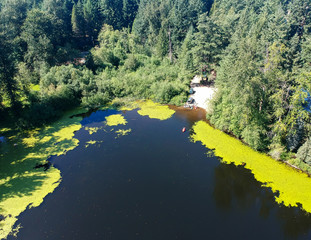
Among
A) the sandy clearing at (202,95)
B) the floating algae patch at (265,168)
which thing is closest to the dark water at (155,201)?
the floating algae patch at (265,168)

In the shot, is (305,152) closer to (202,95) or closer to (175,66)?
(202,95)

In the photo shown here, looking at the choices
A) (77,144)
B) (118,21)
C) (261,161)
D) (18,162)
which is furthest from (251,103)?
(118,21)

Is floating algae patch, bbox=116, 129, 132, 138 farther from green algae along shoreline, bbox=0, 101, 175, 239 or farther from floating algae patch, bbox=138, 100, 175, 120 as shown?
floating algae patch, bbox=138, 100, 175, 120

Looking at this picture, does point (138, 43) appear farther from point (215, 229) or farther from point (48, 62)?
point (215, 229)

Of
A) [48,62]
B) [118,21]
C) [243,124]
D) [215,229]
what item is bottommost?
[215,229]

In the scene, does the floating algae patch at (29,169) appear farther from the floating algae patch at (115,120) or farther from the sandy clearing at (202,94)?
the sandy clearing at (202,94)

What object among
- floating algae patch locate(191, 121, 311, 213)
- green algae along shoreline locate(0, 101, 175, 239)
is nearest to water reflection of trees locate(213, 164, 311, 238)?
floating algae patch locate(191, 121, 311, 213)
